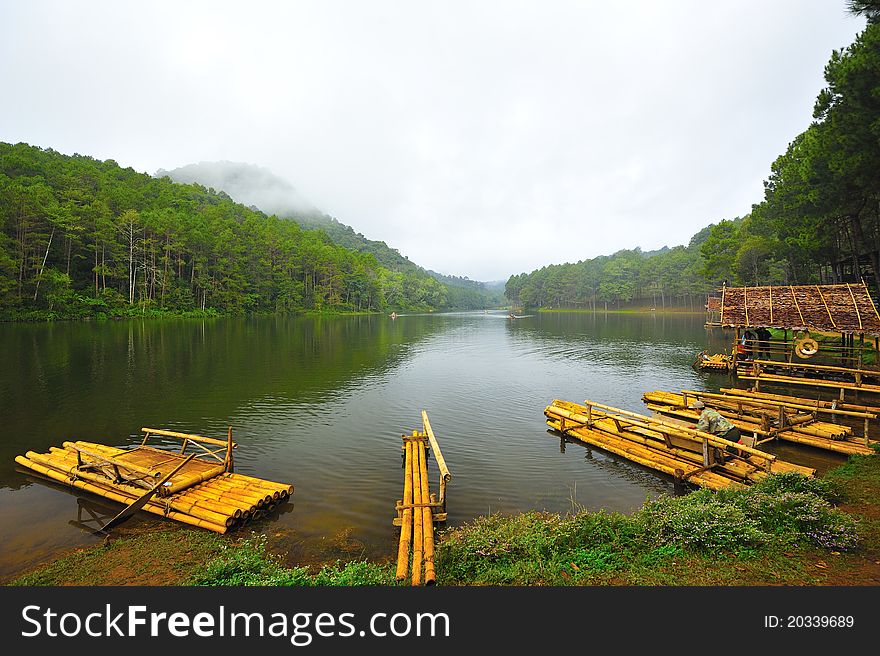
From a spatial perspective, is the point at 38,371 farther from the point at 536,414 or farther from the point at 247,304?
the point at 247,304

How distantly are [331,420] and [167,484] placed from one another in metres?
9.00

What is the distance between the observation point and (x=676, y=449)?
14141mm

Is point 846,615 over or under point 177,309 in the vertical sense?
under

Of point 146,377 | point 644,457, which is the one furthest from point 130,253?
point 644,457

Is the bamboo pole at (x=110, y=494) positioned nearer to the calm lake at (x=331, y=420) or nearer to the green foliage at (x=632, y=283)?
the calm lake at (x=331, y=420)

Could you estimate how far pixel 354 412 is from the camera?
2111 centimetres

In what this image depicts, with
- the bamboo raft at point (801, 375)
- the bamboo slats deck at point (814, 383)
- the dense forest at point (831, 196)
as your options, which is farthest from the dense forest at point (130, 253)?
the dense forest at point (831, 196)

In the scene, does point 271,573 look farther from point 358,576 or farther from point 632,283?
point 632,283

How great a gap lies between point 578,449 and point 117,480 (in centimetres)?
1501

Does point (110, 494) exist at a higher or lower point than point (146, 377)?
lower

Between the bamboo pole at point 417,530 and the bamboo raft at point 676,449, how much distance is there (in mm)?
7488

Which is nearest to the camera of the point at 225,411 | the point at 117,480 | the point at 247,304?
the point at 117,480

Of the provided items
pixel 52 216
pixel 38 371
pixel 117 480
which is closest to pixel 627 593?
pixel 117 480

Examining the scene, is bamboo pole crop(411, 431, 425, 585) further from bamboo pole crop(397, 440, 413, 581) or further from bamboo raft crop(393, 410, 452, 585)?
bamboo pole crop(397, 440, 413, 581)
